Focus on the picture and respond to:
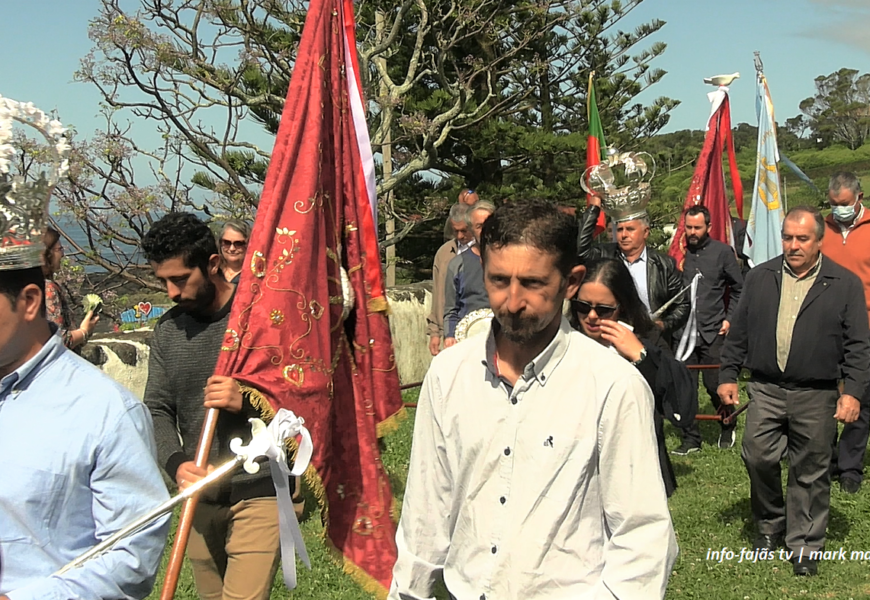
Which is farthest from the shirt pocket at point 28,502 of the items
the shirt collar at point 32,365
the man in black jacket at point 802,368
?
the man in black jacket at point 802,368

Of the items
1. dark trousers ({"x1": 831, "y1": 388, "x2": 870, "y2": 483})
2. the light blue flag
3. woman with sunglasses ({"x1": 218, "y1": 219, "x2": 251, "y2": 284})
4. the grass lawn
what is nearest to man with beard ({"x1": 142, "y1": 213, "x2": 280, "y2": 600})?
the grass lawn

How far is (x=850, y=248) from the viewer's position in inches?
290

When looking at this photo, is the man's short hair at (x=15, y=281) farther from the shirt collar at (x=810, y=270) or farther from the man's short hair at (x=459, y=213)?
the man's short hair at (x=459, y=213)

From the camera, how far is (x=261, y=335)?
355cm

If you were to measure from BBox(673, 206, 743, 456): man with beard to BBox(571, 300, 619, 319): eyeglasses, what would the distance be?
471cm

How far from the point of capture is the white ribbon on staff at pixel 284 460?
2.87 meters

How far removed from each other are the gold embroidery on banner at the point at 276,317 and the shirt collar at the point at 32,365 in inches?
54.6

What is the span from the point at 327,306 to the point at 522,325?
5.46 ft

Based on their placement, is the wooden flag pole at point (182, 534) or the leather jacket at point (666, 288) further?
the leather jacket at point (666, 288)

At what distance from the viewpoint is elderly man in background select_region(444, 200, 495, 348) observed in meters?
6.88

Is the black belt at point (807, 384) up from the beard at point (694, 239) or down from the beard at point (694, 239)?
down

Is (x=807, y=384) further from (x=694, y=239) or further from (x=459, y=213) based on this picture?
(x=459, y=213)

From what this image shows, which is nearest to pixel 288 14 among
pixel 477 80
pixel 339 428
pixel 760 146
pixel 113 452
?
pixel 760 146

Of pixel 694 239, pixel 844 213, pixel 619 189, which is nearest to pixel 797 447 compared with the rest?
pixel 619 189
